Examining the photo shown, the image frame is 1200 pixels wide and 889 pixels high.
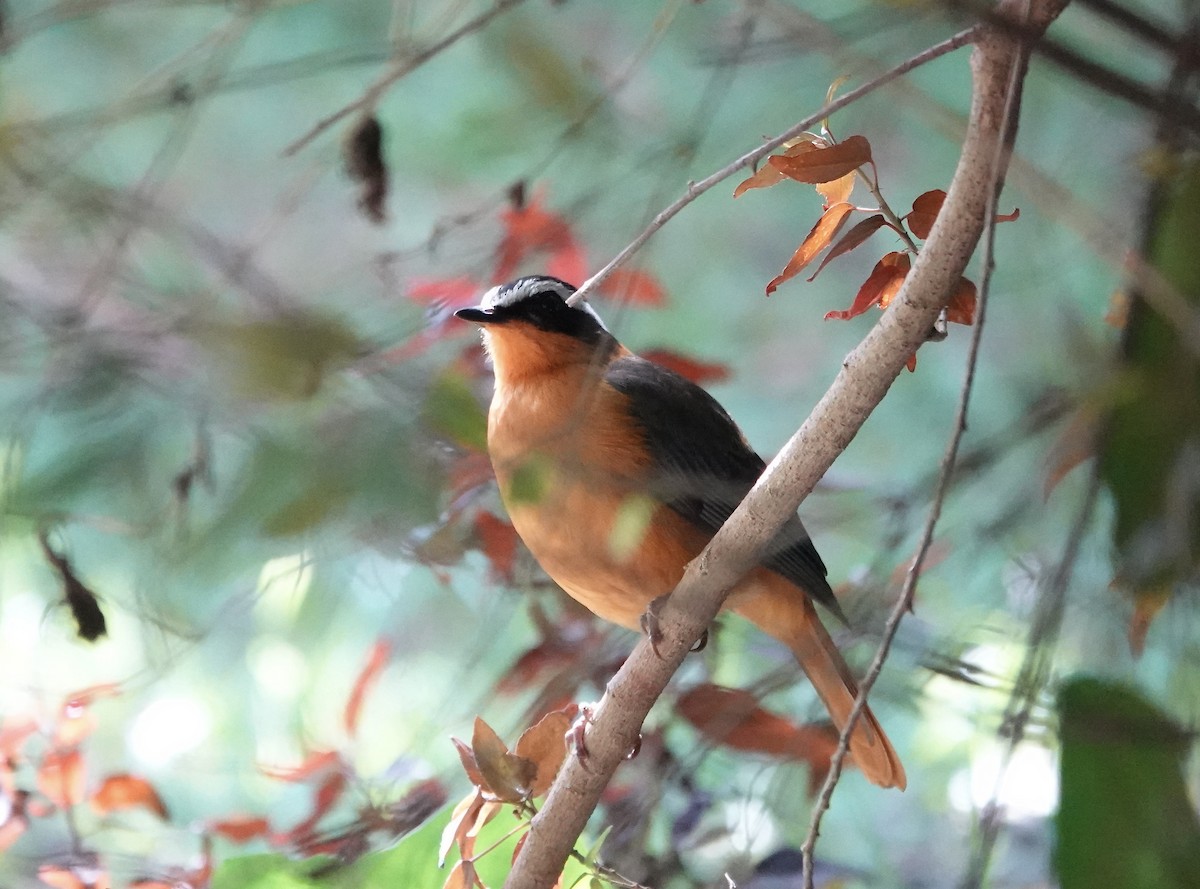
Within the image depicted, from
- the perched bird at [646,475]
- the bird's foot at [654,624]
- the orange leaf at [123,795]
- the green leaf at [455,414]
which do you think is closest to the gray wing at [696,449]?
the perched bird at [646,475]

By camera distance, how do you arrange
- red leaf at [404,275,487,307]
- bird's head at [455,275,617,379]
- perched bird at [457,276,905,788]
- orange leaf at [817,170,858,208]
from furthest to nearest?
bird's head at [455,275,617,379], perched bird at [457,276,905,788], red leaf at [404,275,487,307], orange leaf at [817,170,858,208]

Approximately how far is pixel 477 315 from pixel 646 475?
401mm

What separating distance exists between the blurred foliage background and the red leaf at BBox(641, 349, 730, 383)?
1.28 ft

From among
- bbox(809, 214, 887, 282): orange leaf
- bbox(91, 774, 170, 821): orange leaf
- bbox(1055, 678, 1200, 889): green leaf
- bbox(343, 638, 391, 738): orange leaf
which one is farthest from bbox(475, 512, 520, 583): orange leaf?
bbox(1055, 678, 1200, 889): green leaf

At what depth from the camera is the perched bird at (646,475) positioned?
1398 mm

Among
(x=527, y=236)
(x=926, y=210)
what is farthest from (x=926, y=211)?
(x=527, y=236)

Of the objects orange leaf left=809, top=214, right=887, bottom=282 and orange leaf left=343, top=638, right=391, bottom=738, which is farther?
orange leaf left=343, top=638, right=391, bottom=738

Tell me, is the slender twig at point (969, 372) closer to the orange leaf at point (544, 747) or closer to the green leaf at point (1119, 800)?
the green leaf at point (1119, 800)

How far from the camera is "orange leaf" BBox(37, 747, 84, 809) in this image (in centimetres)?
162

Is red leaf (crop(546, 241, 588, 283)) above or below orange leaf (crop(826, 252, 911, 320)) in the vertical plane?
above

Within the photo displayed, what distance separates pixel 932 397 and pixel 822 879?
850mm

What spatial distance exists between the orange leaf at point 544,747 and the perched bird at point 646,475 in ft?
0.66

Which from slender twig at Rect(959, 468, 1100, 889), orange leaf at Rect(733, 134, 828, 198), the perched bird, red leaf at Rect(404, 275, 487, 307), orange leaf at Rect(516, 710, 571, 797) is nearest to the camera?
slender twig at Rect(959, 468, 1100, 889)

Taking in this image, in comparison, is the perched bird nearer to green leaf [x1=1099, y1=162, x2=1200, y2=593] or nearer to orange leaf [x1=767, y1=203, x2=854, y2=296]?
orange leaf [x1=767, y1=203, x2=854, y2=296]
